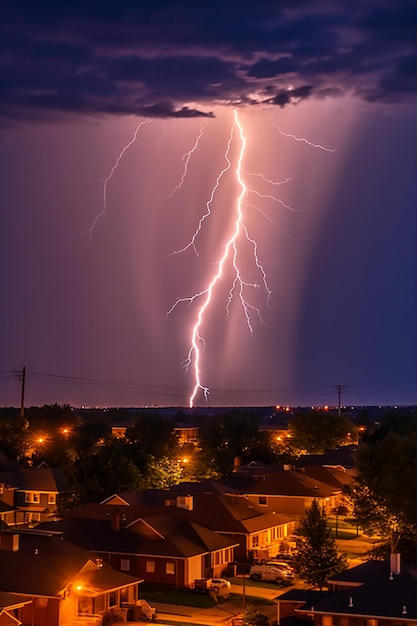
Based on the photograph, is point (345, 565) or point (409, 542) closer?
point (345, 565)

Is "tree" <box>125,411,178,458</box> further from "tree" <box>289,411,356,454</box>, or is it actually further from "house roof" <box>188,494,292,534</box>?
"house roof" <box>188,494,292,534</box>

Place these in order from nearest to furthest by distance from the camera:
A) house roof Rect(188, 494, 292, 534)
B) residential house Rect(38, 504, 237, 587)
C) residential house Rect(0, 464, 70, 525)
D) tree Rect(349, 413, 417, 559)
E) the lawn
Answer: the lawn → residential house Rect(38, 504, 237, 587) → tree Rect(349, 413, 417, 559) → house roof Rect(188, 494, 292, 534) → residential house Rect(0, 464, 70, 525)

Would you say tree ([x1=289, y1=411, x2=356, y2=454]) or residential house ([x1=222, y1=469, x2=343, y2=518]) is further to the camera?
tree ([x1=289, y1=411, x2=356, y2=454])

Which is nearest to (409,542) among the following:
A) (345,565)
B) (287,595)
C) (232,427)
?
(345,565)

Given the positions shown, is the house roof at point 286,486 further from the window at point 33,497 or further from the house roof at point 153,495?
the window at point 33,497

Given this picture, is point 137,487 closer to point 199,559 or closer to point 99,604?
point 199,559

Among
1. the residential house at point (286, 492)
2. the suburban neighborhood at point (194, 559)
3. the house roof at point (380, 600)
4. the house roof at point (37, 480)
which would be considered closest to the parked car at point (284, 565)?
the suburban neighborhood at point (194, 559)

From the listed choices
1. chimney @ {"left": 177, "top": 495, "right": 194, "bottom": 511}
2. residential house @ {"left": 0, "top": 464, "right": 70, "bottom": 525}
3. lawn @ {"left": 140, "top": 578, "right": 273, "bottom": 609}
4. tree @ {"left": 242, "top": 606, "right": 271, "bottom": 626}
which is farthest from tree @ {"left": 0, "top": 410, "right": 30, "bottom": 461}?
tree @ {"left": 242, "top": 606, "right": 271, "bottom": 626}
